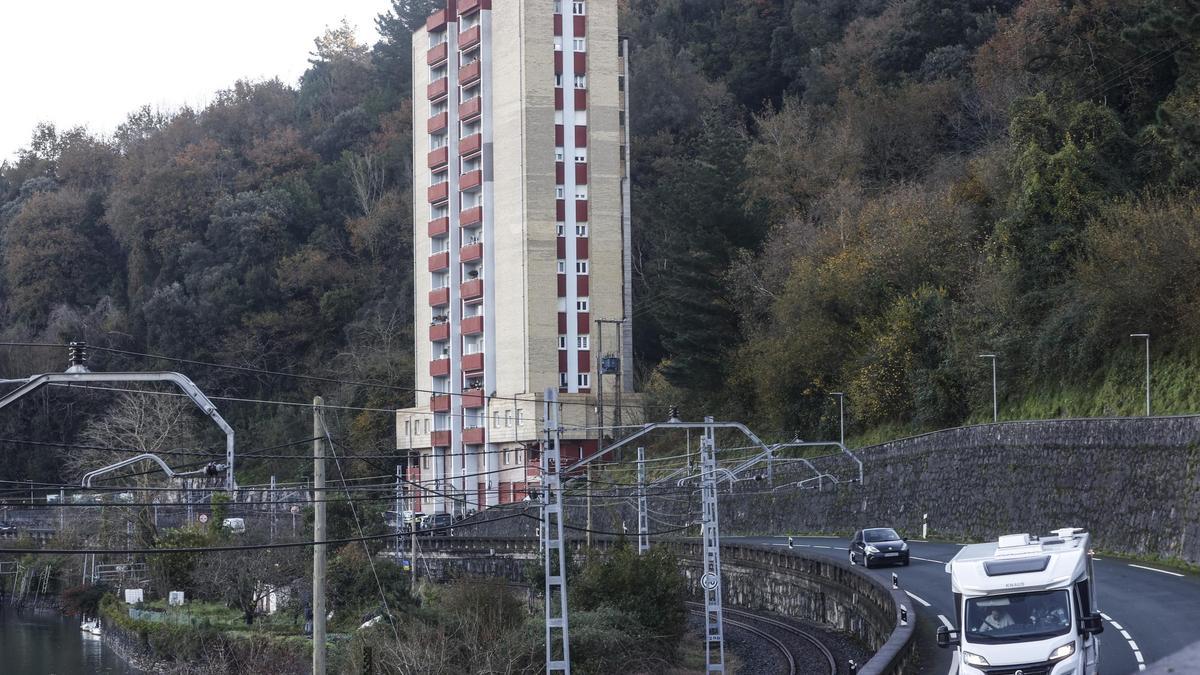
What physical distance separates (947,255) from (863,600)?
26012 millimetres

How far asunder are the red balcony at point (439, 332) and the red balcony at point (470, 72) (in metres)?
13.9

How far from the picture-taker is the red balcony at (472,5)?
76.7m

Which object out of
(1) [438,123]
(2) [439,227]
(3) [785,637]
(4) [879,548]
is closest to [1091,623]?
(4) [879,548]

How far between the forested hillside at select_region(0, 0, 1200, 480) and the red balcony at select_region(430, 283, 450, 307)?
1008 centimetres

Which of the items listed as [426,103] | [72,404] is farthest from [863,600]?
[72,404]

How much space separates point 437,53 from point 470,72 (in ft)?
16.4

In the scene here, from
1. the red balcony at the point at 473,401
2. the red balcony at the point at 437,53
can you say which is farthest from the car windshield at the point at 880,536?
the red balcony at the point at 437,53

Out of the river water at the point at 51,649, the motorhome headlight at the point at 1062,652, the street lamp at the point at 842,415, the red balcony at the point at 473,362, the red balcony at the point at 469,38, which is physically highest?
the red balcony at the point at 469,38

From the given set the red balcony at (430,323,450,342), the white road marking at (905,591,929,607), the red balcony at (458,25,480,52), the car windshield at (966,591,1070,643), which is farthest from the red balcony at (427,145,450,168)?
the car windshield at (966,591,1070,643)

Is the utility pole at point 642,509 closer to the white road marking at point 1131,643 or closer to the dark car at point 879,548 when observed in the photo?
the dark car at point 879,548

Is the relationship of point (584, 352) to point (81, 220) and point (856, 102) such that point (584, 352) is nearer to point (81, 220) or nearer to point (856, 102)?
point (856, 102)

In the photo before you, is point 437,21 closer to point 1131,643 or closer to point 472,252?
point 472,252

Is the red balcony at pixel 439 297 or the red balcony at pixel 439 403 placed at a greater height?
the red balcony at pixel 439 297

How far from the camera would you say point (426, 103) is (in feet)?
270
